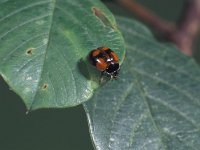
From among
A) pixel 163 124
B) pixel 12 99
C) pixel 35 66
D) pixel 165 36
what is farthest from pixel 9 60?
pixel 12 99

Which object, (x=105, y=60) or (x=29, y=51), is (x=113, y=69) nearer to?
(x=105, y=60)

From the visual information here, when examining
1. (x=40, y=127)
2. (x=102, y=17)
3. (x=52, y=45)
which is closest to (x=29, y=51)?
(x=52, y=45)

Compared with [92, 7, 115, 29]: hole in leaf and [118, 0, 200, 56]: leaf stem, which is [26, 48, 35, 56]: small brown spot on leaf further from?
[118, 0, 200, 56]: leaf stem

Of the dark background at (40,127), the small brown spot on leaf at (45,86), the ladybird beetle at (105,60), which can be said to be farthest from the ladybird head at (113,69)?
the dark background at (40,127)

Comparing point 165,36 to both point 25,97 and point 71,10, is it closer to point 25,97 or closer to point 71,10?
point 71,10

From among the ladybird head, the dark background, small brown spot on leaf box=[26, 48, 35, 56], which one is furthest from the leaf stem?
the dark background

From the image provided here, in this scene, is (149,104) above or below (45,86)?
below

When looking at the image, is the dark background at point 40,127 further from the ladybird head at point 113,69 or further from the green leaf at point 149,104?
the ladybird head at point 113,69
